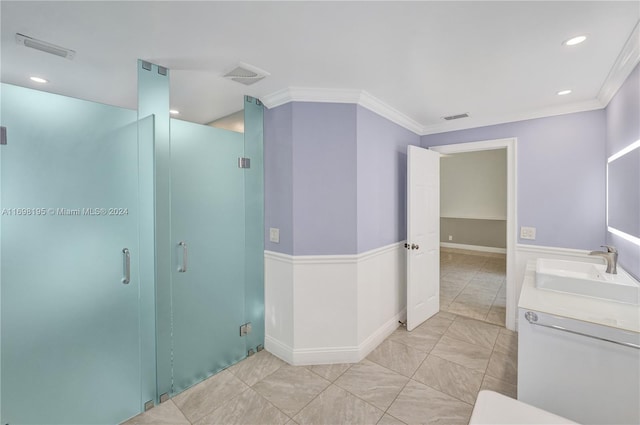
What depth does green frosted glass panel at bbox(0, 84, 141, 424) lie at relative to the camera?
1.49 m

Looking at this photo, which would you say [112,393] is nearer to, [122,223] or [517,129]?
[122,223]

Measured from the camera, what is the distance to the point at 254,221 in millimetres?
2611

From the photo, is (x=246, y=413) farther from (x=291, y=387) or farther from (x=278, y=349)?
(x=278, y=349)

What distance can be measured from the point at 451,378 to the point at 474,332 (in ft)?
3.26

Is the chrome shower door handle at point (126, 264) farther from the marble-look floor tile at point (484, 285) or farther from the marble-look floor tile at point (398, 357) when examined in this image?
the marble-look floor tile at point (484, 285)

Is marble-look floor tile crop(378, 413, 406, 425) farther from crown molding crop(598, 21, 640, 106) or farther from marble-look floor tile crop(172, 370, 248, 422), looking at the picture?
crown molding crop(598, 21, 640, 106)

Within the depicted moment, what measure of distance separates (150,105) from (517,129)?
11.7 ft

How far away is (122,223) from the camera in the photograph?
1.82 metres

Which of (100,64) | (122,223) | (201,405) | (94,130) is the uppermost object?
(100,64)

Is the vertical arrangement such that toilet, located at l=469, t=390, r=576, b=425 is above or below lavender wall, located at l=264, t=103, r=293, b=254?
below

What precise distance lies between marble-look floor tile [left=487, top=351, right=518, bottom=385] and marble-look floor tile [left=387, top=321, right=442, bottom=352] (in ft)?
1.68

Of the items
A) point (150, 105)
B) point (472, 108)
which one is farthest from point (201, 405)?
point (472, 108)

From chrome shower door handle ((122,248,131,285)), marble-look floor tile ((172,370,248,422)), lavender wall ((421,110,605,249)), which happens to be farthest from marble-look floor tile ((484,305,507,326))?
chrome shower door handle ((122,248,131,285))

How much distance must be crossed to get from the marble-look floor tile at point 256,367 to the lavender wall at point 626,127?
276 centimetres
